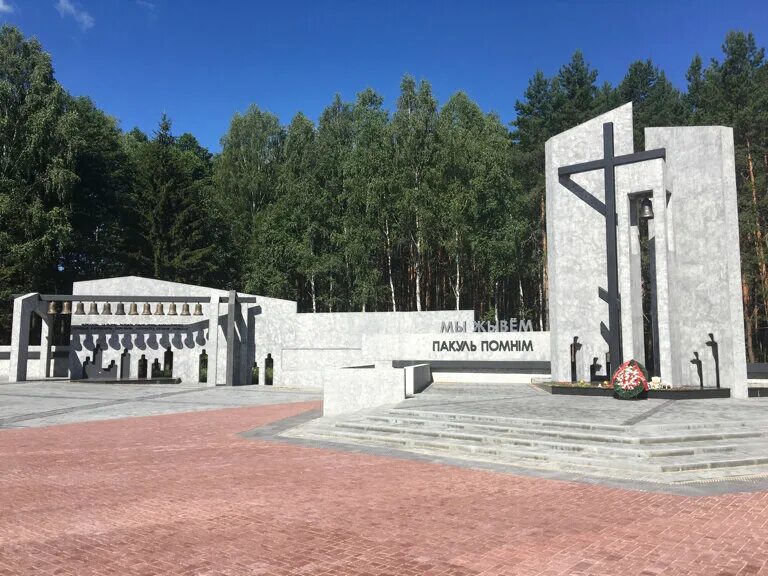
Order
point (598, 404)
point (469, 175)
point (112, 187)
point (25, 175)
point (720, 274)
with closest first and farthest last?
point (598, 404) < point (720, 274) < point (469, 175) < point (25, 175) < point (112, 187)

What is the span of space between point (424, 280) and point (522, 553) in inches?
1338

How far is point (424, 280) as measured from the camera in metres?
39.2

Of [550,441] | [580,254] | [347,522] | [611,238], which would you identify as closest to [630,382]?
[611,238]

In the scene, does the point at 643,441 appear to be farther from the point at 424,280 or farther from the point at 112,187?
the point at 112,187

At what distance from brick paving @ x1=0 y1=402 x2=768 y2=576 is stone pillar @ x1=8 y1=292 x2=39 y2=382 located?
22780 mm

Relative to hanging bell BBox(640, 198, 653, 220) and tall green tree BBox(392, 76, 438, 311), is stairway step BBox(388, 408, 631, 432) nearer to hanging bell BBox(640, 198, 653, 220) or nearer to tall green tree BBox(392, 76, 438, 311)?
hanging bell BBox(640, 198, 653, 220)

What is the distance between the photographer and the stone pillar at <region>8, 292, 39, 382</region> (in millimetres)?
29578

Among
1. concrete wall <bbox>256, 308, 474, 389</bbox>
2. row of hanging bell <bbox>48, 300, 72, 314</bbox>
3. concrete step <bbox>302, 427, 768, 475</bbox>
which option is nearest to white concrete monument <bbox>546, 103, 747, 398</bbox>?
concrete wall <bbox>256, 308, 474, 389</bbox>

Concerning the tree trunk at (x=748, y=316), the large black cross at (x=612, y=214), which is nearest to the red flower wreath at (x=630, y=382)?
the large black cross at (x=612, y=214)

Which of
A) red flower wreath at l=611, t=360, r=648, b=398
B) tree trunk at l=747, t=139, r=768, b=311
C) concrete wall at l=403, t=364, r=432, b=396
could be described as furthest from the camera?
tree trunk at l=747, t=139, r=768, b=311

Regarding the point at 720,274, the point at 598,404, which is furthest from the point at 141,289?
the point at 720,274

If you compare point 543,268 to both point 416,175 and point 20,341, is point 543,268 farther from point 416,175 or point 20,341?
point 20,341

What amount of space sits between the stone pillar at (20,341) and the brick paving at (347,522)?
22780 millimetres

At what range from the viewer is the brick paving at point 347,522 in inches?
203
